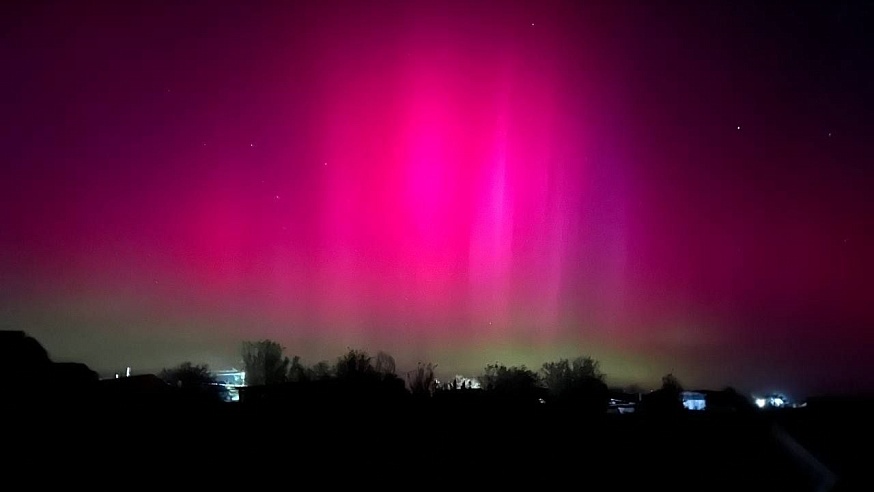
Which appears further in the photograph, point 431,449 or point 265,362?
point 265,362

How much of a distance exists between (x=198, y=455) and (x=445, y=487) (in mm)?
5547

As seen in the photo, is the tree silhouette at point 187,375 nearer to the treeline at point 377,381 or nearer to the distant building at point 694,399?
the treeline at point 377,381

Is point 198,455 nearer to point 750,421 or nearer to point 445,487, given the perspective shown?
point 445,487

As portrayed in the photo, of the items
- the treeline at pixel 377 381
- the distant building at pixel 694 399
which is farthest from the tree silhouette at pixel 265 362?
the distant building at pixel 694 399

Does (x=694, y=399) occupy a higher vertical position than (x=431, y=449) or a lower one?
higher

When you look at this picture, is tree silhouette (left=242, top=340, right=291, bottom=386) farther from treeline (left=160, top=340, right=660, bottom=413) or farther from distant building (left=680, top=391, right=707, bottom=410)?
distant building (left=680, top=391, right=707, bottom=410)

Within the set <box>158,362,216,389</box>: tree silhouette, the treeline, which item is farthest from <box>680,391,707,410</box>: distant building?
<box>158,362,216,389</box>: tree silhouette

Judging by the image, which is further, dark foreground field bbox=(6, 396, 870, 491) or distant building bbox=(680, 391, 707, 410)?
distant building bbox=(680, 391, 707, 410)

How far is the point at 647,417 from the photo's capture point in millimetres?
22234

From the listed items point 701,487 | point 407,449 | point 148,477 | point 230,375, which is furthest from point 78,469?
point 230,375

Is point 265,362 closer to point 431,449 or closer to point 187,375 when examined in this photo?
point 187,375

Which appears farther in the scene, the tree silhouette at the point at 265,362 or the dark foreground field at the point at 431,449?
the tree silhouette at the point at 265,362

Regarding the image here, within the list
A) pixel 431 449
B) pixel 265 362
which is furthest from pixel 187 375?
pixel 431 449

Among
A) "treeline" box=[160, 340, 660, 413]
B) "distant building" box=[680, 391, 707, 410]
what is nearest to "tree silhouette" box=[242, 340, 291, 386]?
"treeline" box=[160, 340, 660, 413]
